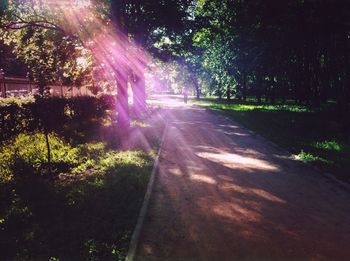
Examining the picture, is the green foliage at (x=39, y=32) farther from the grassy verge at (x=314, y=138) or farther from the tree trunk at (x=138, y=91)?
the tree trunk at (x=138, y=91)

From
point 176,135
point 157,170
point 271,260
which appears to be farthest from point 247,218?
point 176,135

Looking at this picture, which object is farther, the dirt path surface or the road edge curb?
the dirt path surface

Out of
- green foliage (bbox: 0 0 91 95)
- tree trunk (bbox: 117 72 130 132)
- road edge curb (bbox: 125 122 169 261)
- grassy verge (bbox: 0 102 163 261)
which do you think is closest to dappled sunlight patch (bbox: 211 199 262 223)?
road edge curb (bbox: 125 122 169 261)

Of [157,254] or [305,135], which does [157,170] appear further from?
[305,135]

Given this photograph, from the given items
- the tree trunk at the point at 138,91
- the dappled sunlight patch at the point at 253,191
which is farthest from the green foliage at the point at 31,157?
the tree trunk at the point at 138,91


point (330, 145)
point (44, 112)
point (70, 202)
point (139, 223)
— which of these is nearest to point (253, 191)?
point (139, 223)

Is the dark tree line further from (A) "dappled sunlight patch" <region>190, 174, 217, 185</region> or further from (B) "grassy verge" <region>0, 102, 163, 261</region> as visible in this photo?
(B) "grassy verge" <region>0, 102, 163, 261</region>

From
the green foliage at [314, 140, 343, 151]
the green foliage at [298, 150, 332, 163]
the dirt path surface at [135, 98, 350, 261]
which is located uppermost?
the green foliage at [314, 140, 343, 151]

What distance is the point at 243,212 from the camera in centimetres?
660

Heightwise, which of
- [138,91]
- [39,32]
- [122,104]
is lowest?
[122,104]

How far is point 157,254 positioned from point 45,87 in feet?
22.0

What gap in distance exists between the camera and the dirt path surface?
5.12m

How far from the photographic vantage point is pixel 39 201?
7055mm

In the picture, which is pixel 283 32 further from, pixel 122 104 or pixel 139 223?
pixel 139 223
